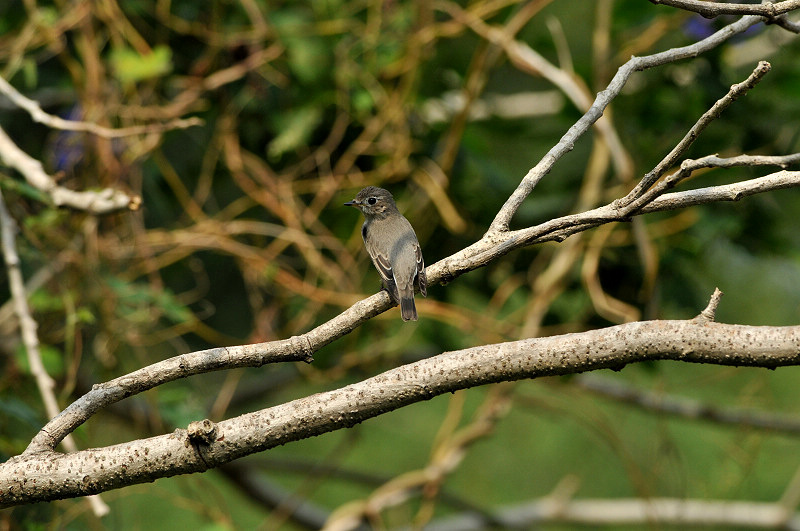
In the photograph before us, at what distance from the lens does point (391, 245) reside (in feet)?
12.4

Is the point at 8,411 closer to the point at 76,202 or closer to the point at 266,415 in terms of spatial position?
the point at 76,202

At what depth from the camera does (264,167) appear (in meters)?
4.62

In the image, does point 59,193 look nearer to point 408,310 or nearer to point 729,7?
point 408,310

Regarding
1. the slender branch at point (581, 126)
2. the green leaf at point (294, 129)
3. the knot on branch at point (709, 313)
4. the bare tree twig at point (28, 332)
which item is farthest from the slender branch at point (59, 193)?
the knot on branch at point (709, 313)

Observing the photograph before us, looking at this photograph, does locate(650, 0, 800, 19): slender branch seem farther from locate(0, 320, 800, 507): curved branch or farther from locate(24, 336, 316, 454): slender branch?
locate(24, 336, 316, 454): slender branch

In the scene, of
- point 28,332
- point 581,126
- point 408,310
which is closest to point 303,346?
point 581,126

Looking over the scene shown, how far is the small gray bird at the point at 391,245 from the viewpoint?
346 centimetres

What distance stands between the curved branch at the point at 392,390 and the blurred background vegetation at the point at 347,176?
1.98m

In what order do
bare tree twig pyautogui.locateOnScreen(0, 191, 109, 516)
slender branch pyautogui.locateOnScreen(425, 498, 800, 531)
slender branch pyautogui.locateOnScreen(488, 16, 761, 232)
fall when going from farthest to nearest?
1. slender branch pyautogui.locateOnScreen(425, 498, 800, 531)
2. bare tree twig pyautogui.locateOnScreen(0, 191, 109, 516)
3. slender branch pyautogui.locateOnScreen(488, 16, 761, 232)

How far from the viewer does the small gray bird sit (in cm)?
346

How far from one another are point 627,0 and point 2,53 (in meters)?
2.85

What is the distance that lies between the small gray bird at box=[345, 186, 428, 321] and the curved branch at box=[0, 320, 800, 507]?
1221mm

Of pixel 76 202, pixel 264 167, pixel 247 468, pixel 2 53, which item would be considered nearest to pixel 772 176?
pixel 76 202

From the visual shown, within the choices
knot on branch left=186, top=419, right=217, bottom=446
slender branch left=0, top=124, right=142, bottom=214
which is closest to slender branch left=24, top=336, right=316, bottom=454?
knot on branch left=186, top=419, right=217, bottom=446
